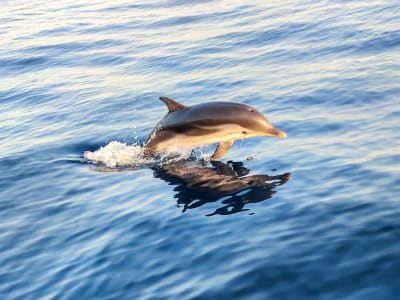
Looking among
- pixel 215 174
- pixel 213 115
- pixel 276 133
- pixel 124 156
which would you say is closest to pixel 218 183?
Answer: pixel 215 174

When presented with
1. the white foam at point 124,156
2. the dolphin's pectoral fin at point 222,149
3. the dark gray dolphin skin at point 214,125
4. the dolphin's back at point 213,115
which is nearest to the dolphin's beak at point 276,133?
the dark gray dolphin skin at point 214,125

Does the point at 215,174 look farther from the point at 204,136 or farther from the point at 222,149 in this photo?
the point at 204,136

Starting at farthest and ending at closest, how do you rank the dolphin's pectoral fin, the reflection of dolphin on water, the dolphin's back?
the dolphin's pectoral fin, the dolphin's back, the reflection of dolphin on water

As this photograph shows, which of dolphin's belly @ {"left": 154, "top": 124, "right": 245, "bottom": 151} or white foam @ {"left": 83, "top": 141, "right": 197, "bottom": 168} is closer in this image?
dolphin's belly @ {"left": 154, "top": 124, "right": 245, "bottom": 151}

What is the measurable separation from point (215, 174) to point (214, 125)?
2.87 feet

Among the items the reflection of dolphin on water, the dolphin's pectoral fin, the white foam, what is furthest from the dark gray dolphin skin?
the white foam

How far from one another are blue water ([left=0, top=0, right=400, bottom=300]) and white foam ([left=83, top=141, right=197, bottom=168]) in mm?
54

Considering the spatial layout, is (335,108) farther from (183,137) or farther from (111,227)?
(111,227)

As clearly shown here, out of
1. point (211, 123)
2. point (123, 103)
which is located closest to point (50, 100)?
point (123, 103)

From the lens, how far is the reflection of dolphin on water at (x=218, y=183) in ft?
37.8

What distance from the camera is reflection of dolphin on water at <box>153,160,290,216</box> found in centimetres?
1151

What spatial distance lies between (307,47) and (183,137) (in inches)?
390

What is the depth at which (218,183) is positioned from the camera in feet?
40.8

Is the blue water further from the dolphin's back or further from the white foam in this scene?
the dolphin's back
